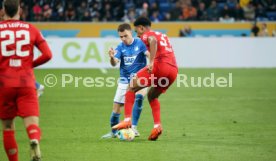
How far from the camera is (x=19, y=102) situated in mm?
8734

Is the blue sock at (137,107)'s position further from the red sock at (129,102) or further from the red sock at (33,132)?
the red sock at (33,132)

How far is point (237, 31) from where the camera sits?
3447cm

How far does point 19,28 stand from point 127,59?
424 centimetres

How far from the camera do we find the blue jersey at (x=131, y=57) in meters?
12.8

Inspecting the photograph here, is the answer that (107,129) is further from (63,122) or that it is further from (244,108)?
(244,108)

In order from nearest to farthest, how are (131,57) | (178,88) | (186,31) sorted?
(131,57), (178,88), (186,31)

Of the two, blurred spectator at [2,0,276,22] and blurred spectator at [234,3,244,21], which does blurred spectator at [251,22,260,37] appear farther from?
blurred spectator at [234,3,244,21]

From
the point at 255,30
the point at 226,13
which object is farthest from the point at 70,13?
the point at 255,30

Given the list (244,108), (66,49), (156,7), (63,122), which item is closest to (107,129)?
(63,122)

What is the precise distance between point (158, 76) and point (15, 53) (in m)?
4.08

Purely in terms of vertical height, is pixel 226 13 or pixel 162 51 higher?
pixel 162 51

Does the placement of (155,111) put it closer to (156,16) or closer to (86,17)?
(156,16)

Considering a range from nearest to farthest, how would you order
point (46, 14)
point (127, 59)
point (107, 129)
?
point (127, 59) < point (107, 129) < point (46, 14)

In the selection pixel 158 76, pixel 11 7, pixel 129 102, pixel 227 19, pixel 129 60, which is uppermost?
pixel 11 7
